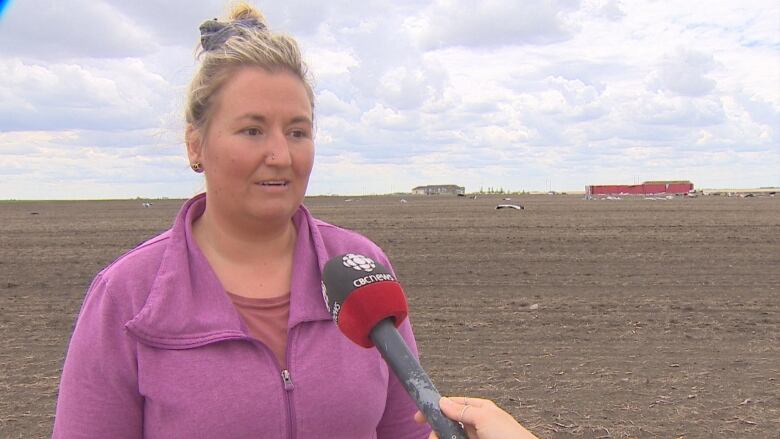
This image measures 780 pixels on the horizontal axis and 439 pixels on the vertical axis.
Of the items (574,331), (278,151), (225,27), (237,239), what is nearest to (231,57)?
(225,27)

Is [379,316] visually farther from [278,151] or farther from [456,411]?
[278,151]

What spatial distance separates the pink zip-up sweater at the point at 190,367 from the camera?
1739mm

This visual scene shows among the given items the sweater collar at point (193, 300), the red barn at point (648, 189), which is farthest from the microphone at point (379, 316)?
the red barn at point (648, 189)

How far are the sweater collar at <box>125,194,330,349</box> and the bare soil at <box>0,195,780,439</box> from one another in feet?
13.4

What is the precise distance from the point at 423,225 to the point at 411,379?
2538 cm

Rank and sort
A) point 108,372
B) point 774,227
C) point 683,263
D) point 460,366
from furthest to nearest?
point 774,227 < point 683,263 < point 460,366 < point 108,372

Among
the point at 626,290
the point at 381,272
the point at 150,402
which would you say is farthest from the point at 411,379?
the point at 626,290

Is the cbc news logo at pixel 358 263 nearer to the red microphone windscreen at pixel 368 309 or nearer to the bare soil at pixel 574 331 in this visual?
the red microphone windscreen at pixel 368 309

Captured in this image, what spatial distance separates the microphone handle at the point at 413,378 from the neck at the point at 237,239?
57 cm

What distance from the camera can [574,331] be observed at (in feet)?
28.1

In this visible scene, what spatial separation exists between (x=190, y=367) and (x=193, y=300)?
0.19 metres

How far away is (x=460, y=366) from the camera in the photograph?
23.6 ft

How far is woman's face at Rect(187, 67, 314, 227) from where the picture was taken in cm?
184

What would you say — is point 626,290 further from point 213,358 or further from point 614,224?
point 614,224
